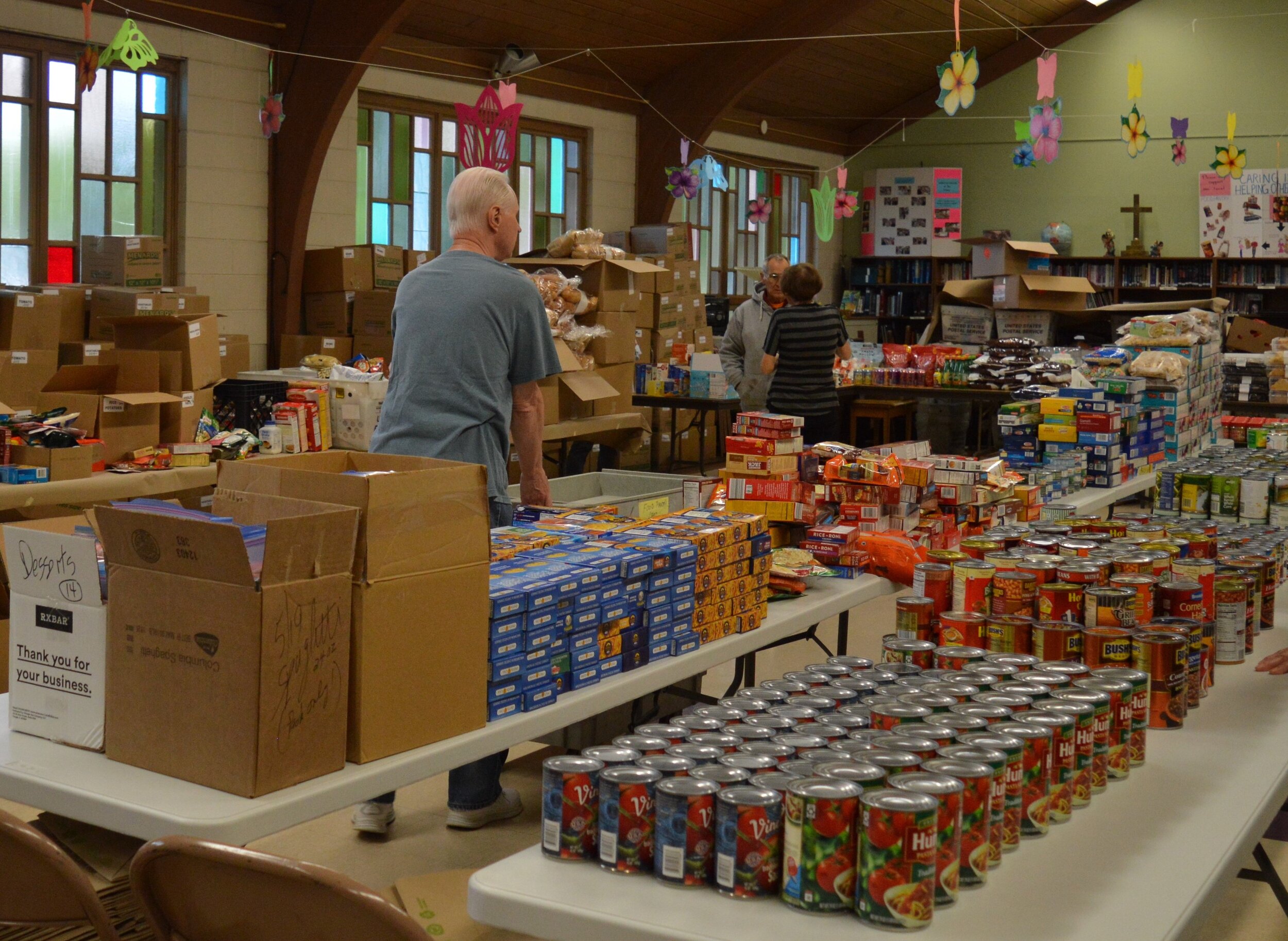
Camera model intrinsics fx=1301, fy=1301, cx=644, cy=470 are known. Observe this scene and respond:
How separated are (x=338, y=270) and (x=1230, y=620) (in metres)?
6.70

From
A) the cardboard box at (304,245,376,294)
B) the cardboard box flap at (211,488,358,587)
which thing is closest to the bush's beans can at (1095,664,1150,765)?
the cardboard box flap at (211,488,358,587)

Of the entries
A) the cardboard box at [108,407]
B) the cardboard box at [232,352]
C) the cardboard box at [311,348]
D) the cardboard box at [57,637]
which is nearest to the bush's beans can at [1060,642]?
the cardboard box at [57,637]

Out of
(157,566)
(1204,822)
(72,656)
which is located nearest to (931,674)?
(1204,822)

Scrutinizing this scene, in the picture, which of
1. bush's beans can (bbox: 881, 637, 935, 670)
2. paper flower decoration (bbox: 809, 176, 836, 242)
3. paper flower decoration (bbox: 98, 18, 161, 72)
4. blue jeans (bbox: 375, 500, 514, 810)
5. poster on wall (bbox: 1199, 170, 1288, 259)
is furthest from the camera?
poster on wall (bbox: 1199, 170, 1288, 259)

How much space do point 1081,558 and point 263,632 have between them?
58.6 inches

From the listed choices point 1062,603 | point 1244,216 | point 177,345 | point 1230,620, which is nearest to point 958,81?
point 177,345

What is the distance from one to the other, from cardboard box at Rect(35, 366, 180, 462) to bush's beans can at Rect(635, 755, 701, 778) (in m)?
4.09

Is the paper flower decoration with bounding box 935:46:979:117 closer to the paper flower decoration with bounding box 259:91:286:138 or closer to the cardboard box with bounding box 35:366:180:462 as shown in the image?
the paper flower decoration with bounding box 259:91:286:138

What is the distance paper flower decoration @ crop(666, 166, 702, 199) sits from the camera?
11.1 meters

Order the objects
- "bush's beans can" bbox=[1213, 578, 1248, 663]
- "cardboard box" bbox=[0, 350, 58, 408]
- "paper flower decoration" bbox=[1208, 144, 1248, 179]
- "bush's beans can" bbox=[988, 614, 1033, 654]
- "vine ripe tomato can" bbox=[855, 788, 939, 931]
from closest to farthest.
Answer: "vine ripe tomato can" bbox=[855, 788, 939, 931]
"bush's beans can" bbox=[988, 614, 1033, 654]
"bush's beans can" bbox=[1213, 578, 1248, 663]
"cardboard box" bbox=[0, 350, 58, 408]
"paper flower decoration" bbox=[1208, 144, 1248, 179]

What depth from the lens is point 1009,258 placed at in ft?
30.5

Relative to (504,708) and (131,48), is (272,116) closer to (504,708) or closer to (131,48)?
(131,48)

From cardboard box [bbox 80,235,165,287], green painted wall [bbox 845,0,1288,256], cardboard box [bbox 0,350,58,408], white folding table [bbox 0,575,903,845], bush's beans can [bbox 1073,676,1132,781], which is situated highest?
green painted wall [bbox 845,0,1288,256]

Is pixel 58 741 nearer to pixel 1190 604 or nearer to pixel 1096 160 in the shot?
pixel 1190 604
